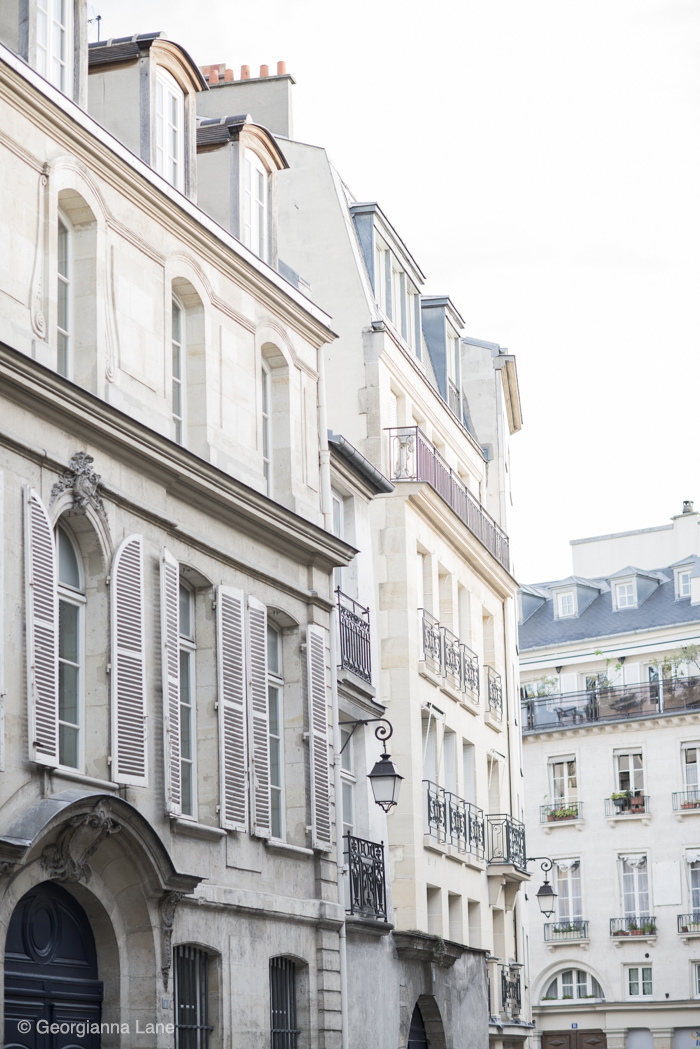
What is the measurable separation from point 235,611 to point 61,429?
12.6 ft

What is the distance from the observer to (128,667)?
16.0 metres

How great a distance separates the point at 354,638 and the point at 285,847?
211 inches

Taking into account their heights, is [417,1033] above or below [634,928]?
below

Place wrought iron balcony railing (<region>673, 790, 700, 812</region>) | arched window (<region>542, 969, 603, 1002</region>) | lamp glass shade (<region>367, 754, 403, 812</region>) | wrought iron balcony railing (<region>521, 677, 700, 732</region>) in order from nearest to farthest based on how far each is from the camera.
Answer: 1. lamp glass shade (<region>367, 754, 403, 812</region>)
2. wrought iron balcony railing (<region>673, 790, 700, 812</region>)
3. arched window (<region>542, 969, 603, 1002</region>)
4. wrought iron balcony railing (<region>521, 677, 700, 732</region>)

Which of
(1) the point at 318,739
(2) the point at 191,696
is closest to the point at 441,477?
(1) the point at 318,739

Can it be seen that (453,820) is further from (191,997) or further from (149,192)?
(149,192)

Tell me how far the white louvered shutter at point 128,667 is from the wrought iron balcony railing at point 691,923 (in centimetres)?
3800

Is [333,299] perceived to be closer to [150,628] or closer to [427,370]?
[427,370]

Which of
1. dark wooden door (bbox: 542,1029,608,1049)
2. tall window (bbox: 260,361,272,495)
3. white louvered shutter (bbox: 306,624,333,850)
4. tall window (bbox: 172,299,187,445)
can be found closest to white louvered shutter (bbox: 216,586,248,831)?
white louvered shutter (bbox: 306,624,333,850)

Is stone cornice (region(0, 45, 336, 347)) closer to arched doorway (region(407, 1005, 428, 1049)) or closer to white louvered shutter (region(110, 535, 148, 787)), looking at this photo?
white louvered shutter (region(110, 535, 148, 787))

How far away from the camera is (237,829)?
17.8 m

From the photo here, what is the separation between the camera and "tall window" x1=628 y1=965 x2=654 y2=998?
51312mm

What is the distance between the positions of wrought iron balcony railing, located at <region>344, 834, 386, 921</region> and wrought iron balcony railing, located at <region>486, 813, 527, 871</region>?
922 cm

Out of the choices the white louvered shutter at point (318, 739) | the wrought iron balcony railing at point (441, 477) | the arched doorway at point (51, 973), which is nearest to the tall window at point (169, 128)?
the white louvered shutter at point (318, 739)
